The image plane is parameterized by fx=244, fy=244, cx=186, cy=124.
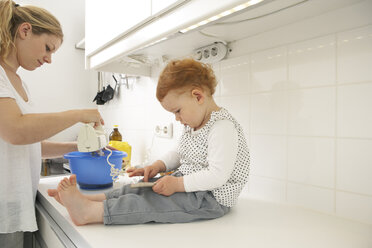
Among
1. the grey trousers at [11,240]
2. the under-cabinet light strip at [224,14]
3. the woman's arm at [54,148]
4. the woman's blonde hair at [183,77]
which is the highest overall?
the under-cabinet light strip at [224,14]

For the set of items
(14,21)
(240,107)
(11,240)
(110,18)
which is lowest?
(11,240)

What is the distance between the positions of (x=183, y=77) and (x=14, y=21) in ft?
1.89

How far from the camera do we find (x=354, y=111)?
0.67 metres

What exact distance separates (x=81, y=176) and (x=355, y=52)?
39.2 inches

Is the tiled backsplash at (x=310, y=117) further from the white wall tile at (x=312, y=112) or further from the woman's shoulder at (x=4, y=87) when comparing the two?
the woman's shoulder at (x=4, y=87)

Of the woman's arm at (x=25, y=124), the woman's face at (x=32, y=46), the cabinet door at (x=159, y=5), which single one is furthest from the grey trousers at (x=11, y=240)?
the cabinet door at (x=159, y=5)

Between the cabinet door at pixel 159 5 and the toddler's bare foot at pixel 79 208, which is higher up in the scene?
the cabinet door at pixel 159 5

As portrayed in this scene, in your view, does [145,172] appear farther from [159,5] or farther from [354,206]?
[354,206]

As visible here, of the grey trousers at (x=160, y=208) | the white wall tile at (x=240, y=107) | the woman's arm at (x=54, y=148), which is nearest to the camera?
the grey trousers at (x=160, y=208)

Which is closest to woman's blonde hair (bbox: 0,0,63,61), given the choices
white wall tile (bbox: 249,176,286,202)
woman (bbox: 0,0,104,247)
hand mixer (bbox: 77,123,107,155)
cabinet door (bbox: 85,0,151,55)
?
woman (bbox: 0,0,104,247)

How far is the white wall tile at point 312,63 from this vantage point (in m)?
0.72

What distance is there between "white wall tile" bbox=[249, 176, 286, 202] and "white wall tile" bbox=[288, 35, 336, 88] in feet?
1.11

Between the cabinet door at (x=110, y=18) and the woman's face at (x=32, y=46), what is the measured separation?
0.69 feet

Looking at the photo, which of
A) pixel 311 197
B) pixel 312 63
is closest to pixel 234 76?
pixel 312 63
